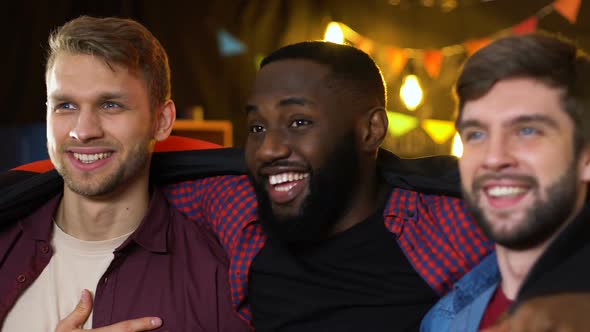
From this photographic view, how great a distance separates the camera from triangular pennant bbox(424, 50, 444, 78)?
13.3 ft

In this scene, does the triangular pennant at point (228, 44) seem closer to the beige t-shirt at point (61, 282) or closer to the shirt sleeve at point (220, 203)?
the shirt sleeve at point (220, 203)

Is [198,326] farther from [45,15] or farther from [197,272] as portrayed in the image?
[45,15]

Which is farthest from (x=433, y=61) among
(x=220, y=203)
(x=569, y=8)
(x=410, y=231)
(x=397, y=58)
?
(x=410, y=231)

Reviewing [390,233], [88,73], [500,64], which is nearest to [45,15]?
[88,73]

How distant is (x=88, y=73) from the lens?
1897 mm

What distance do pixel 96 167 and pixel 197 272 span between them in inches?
14.7

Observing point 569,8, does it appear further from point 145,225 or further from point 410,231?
point 145,225

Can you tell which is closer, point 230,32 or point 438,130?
point 438,130

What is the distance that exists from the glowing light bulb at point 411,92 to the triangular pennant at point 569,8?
82cm

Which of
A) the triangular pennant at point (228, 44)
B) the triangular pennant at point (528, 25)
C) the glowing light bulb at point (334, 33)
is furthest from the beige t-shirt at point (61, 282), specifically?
the triangular pennant at point (528, 25)

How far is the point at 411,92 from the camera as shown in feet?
13.5

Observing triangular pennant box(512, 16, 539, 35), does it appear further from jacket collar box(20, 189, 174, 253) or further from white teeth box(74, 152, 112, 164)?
white teeth box(74, 152, 112, 164)

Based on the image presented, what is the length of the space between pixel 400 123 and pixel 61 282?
263 cm

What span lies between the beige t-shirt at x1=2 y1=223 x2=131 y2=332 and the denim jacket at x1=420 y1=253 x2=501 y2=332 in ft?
2.83
